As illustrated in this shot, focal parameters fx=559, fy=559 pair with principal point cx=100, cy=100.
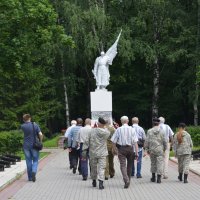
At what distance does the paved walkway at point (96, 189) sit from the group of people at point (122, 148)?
0.32m

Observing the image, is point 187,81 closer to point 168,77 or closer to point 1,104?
point 168,77

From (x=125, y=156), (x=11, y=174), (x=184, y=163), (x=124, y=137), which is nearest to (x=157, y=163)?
(x=184, y=163)

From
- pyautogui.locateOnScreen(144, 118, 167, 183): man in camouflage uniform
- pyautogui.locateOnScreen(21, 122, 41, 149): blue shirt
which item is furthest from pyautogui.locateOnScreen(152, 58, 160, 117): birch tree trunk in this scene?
pyautogui.locateOnScreen(21, 122, 41, 149): blue shirt

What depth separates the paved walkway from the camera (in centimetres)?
1272

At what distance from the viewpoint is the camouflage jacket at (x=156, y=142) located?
620 inches

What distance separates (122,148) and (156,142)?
138 cm

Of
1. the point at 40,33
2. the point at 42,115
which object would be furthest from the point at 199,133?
the point at 42,115

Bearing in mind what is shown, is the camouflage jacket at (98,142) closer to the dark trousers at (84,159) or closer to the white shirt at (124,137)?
the white shirt at (124,137)

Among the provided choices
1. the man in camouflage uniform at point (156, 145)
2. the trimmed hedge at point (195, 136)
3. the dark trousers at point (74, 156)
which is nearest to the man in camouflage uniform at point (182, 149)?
the man in camouflage uniform at point (156, 145)

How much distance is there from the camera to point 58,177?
17516 mm

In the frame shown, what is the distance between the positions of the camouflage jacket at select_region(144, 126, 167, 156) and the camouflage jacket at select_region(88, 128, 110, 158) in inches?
70.7

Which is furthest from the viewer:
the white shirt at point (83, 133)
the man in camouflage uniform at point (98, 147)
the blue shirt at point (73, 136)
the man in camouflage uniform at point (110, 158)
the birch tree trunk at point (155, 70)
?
the birch tree trunk at point (155, 70)

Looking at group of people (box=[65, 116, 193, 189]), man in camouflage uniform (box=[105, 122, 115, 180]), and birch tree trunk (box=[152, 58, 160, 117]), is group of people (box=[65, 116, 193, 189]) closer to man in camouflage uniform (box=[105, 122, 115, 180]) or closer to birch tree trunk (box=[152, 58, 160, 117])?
man in camouflage uniform (box=[105, 122, 115, 180])

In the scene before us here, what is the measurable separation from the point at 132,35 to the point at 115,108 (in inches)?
325
